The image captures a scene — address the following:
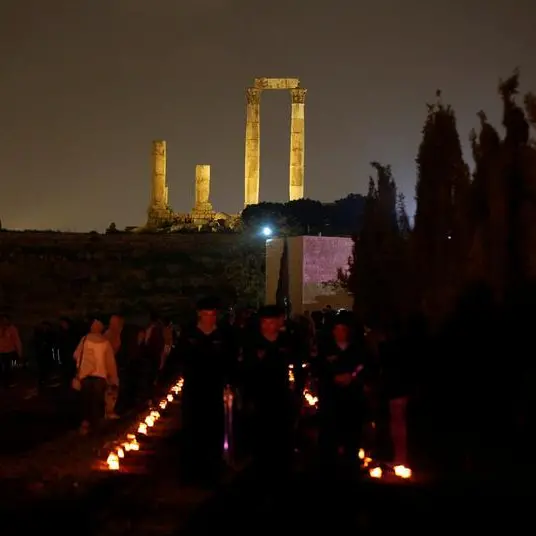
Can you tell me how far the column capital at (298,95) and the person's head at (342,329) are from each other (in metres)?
64.8

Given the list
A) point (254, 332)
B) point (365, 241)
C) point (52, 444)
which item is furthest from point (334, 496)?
point (365, 241)

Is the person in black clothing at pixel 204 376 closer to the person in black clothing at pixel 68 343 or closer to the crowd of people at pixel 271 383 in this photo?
the crowd of people at pixel 271 383

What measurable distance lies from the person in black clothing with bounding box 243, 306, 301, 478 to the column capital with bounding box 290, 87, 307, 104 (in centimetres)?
6541

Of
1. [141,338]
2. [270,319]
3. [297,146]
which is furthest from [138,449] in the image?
[297,146]

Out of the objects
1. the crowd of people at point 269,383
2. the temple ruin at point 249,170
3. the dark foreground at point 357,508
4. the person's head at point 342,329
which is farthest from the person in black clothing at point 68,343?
the temple ruin at point 249,170

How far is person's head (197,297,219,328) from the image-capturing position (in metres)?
8.52

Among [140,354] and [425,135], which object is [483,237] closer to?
[425,135]

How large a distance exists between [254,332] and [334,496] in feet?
5.48

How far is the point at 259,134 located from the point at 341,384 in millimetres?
65568

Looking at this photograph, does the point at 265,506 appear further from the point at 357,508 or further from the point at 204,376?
the point at 204,376

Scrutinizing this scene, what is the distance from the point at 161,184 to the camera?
74188 millimetres

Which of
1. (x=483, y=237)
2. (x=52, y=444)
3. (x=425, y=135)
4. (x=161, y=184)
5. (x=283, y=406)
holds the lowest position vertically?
(x=52, y=444)

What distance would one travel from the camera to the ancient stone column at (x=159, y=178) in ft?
243

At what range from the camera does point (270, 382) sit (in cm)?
806
